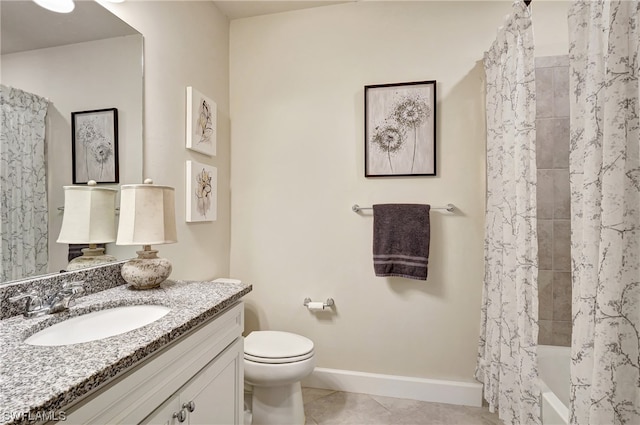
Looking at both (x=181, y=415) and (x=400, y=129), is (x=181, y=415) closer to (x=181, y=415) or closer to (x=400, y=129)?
(x=181, y=415)

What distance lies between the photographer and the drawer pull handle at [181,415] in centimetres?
89

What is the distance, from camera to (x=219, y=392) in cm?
113

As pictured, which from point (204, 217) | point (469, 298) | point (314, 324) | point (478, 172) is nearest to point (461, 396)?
point (469, 298)

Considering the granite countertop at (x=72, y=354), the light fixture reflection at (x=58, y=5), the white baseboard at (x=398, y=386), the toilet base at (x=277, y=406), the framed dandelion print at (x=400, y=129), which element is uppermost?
the light fixture reflection at (x=58, y=5)

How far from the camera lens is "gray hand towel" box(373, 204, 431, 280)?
1937 millimetres

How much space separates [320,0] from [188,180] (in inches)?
58.7

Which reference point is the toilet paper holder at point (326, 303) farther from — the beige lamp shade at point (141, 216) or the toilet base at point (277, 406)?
the beige lamp shade at point (141, 216)

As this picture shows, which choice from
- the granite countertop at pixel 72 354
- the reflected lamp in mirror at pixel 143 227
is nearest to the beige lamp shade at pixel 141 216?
the reflected lamp in mirror at pixel 143 227

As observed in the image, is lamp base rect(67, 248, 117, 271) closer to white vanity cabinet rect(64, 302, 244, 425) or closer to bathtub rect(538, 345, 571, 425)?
white vanity cabinet rect(64, 302, 244, 425)

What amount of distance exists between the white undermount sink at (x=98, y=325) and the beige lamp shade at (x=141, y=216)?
25cm

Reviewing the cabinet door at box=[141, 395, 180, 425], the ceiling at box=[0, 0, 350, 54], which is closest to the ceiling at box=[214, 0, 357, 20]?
the ceiling at box=[0, 0, 350, 54]

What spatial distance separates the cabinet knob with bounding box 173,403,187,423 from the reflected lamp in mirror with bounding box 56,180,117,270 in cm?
70

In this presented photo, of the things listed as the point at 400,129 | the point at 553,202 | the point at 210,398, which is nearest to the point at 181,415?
the point at 210,398

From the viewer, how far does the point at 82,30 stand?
124 centimetres
